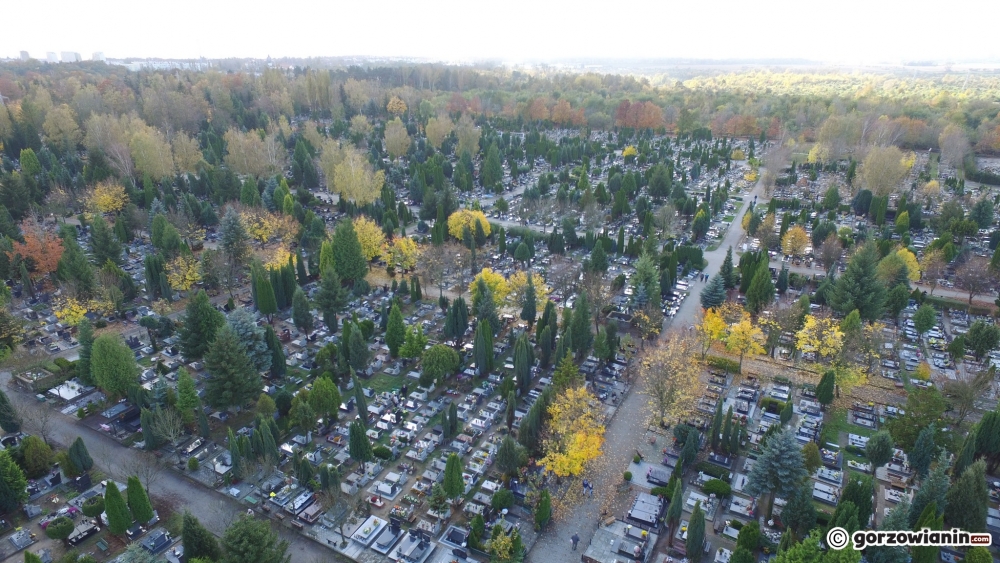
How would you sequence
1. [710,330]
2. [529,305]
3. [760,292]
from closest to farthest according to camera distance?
[710,330]
[529,305]
[760,292]

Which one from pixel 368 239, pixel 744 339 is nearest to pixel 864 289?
pixel 744 339

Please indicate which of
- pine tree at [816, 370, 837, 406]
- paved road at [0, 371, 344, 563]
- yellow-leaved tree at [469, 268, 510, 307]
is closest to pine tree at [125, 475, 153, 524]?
paved road at [0, 371, 344, 563]

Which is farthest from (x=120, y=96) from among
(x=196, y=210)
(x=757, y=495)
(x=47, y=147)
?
(x=757, y=495)

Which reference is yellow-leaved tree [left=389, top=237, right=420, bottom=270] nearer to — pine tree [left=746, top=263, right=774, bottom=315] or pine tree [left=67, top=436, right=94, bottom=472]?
pine tree [left=67, top=436, right=94, bottom=472]

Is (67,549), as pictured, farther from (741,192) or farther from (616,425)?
(741,192)

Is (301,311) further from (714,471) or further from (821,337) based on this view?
(821,337)
